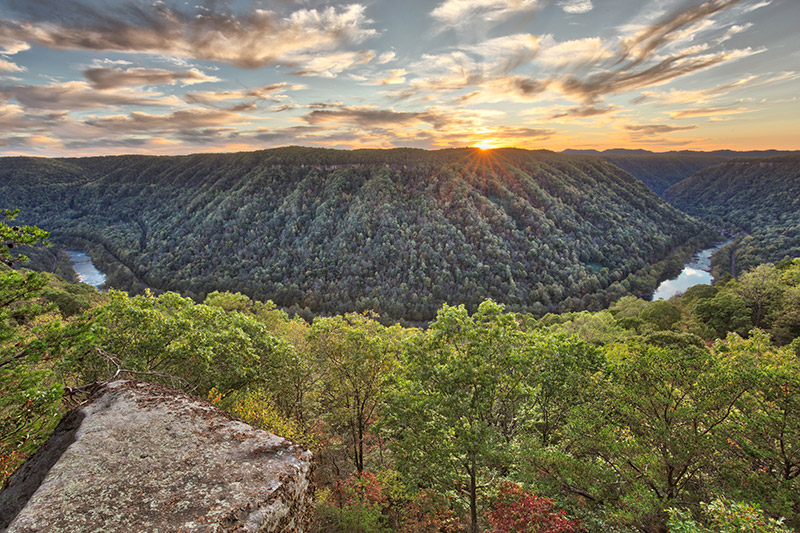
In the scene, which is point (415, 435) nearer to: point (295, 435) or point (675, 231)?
point (295, 435)

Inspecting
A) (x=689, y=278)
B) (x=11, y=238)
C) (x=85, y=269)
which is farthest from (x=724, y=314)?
(x=85, y=269)

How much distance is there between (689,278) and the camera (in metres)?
148

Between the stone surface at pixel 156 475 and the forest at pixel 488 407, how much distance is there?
3.90 m

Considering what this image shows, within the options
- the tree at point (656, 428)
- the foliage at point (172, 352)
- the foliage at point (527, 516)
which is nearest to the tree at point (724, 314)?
the tree at point (656, 428)

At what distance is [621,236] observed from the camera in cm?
16838

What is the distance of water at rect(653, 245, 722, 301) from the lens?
450ft

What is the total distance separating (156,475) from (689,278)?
19521 centimetres

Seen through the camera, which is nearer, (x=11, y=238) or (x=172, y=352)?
(x=11, y=238)

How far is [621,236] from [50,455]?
664 feet

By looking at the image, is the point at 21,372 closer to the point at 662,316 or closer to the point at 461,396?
the point at 461,396

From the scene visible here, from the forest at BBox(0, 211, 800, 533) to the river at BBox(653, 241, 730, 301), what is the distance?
14520cm

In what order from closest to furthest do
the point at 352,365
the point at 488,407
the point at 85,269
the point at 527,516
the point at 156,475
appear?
1. the point at 156,475
2. the point at 527,516
3. the point at 488,407
4. the point at 352,365
5. the point at 85,269

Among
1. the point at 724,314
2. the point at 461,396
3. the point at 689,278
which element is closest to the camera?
the point at 461,396

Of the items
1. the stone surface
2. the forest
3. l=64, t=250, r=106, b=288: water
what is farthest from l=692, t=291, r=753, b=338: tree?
l=64, t=250, r=106, b=288: water
